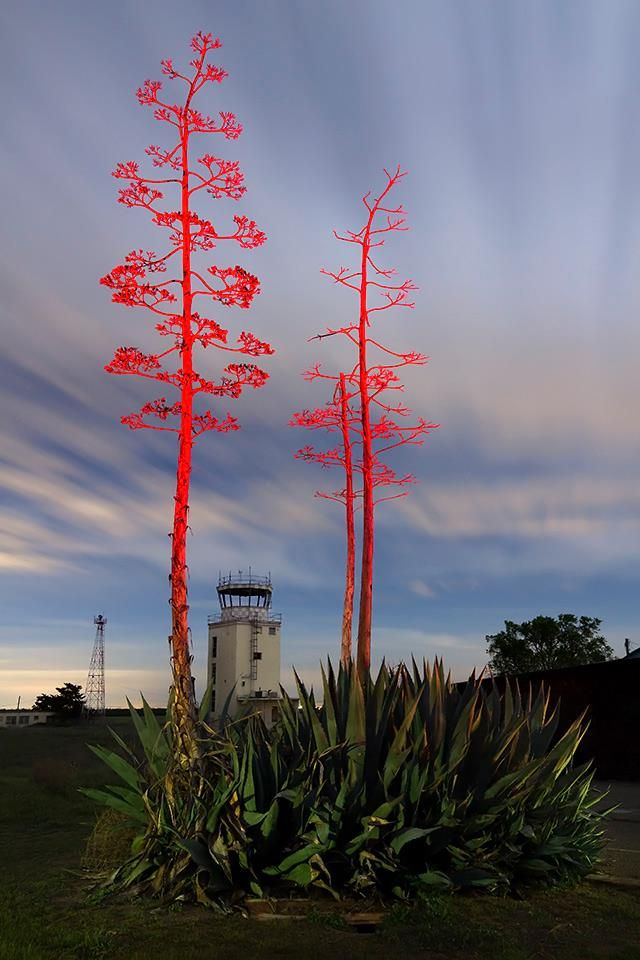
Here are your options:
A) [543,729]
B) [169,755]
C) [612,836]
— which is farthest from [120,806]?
[612,836]

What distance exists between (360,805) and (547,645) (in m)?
51.4

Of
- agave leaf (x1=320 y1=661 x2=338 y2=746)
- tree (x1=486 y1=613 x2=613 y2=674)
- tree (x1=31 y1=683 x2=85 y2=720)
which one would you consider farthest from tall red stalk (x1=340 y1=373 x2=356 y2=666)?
tree (x1=31 y1=683 x2=85 y2=720)

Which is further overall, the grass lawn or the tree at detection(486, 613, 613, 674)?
the tree at detection(486, 613, 613, 674)

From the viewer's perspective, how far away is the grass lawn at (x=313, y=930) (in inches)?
225

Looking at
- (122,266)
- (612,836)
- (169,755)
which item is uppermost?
(122,266)

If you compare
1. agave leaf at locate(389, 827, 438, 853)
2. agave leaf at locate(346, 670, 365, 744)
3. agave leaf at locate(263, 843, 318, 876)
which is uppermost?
agave leaf at locate(346, 670, 365, 744)

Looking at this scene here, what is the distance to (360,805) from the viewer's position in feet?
23.2

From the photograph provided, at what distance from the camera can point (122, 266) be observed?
32.7 feet

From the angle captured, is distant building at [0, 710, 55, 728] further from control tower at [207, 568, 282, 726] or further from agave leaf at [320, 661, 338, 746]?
agave leaf at [320, 661, 338, 746]

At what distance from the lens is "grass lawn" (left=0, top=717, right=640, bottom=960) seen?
5711 mm

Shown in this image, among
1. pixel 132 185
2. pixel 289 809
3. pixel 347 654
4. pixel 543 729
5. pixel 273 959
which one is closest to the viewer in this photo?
pixel 273 959

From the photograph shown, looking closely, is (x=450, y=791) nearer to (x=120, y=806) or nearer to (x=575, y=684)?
(x=120, y=806)

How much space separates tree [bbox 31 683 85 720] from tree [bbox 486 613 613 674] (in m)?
37.1

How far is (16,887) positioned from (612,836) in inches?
316
